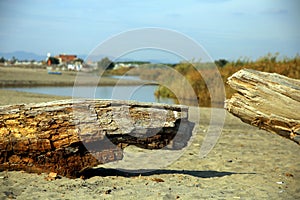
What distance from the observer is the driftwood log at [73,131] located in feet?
16.5

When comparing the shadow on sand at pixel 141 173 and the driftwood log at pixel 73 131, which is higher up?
the driftwood log at pixel 73 131

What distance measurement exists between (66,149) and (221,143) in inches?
178

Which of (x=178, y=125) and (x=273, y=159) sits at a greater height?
(x=178, y=125)

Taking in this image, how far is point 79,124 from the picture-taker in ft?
16.6

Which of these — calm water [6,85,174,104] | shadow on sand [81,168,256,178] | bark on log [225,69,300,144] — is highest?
bark on log [225,69,300,144]

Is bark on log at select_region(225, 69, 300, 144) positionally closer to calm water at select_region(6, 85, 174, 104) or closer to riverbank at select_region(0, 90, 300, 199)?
riverbank at select_region(0, 90, 300, 199)

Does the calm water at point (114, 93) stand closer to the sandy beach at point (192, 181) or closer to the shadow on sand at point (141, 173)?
the sandy beach at point (192, 181)

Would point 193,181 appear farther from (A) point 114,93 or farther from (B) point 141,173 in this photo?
(A) point 114,93

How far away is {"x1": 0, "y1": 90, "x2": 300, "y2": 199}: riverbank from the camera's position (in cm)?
462

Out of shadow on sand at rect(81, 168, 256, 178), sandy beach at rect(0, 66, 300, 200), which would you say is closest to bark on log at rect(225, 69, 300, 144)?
sandy beach at rect(0, 66, 300, 200)

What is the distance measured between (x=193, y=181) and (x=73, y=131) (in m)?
1.89

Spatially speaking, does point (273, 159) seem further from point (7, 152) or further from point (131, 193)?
point (7, 152)

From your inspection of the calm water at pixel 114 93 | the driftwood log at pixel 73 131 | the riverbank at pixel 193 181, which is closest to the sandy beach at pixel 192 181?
the riverbank at pixel 193 181

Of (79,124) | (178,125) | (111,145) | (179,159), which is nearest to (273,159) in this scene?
(179,159)
